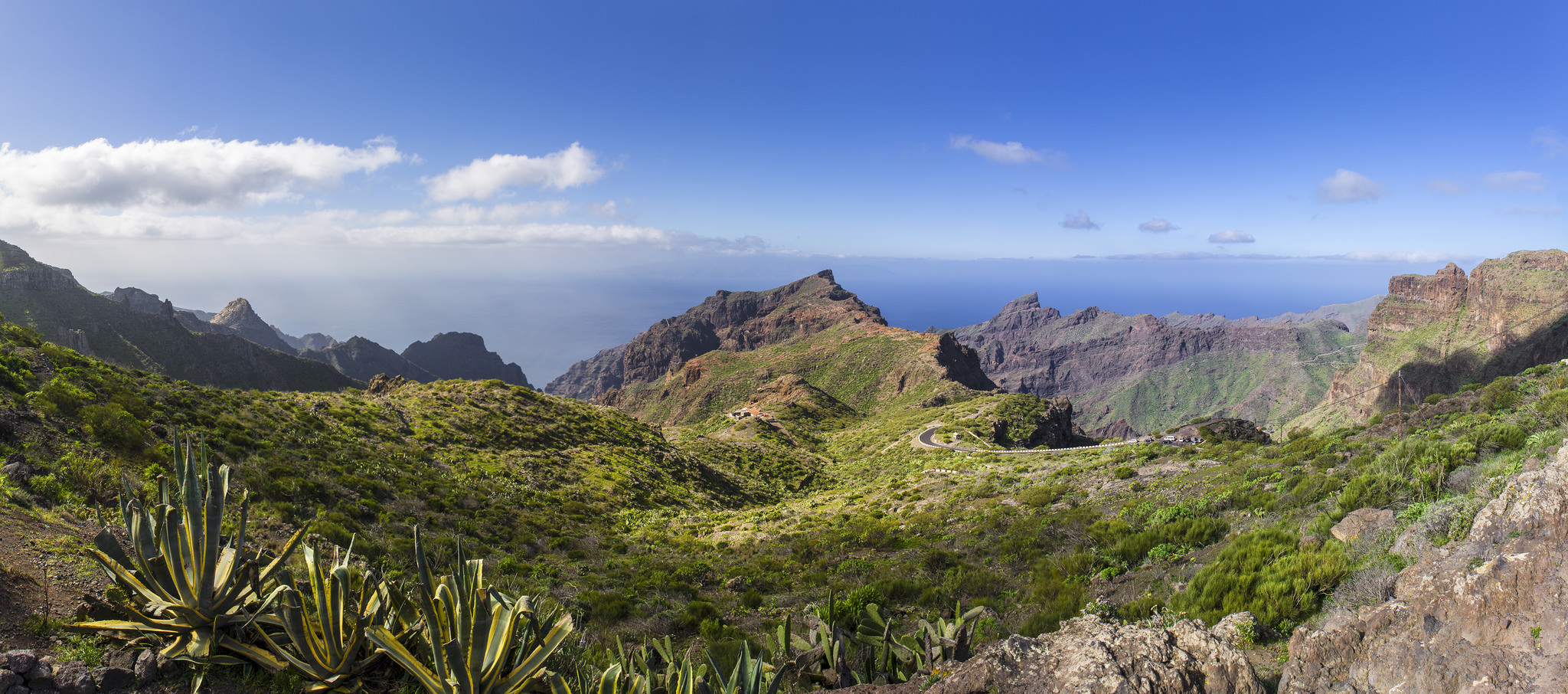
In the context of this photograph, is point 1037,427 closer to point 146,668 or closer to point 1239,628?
point 1239,628

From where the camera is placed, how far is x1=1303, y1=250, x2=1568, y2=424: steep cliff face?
7969 centimetres

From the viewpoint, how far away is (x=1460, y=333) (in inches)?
3858

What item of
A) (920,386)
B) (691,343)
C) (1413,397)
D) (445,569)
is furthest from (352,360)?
(1413,397)

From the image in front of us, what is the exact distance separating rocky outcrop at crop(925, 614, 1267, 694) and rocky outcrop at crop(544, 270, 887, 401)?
136 m

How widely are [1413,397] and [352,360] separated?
226m

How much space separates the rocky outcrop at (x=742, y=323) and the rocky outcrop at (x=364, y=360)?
59.5 m

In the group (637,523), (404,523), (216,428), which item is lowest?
(637,523)

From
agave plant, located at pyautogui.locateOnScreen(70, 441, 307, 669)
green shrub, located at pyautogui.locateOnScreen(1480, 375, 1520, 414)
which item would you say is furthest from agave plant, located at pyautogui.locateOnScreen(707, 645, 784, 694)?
green shrub, located at pyautogui.locateOnScreen(1480, 375, 1520, 414)

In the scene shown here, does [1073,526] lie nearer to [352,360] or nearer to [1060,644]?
[1060,644]

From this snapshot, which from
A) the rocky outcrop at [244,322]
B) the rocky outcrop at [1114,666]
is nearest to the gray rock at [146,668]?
the rocky outcrop at [1114,666]

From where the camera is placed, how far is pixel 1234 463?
1733cm

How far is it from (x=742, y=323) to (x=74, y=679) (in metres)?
185

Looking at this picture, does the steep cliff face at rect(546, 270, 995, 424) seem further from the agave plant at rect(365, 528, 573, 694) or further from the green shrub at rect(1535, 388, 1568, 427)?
the agave plant at rect(365, 528, 573, 694)

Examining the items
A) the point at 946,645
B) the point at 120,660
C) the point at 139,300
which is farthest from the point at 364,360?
the point at 946,645
